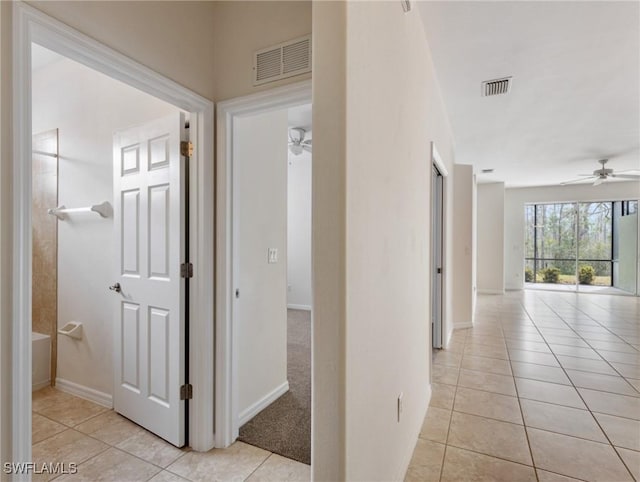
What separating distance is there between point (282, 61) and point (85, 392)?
9.57 ft

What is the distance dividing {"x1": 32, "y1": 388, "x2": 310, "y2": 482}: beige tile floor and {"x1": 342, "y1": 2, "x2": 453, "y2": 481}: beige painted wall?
30.1 inches

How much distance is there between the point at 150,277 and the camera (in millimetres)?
2172

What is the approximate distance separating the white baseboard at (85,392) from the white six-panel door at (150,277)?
7.3 inches

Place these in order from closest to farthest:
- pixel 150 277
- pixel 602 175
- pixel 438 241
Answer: pixel 150 277
pixel 438 241
pixel 602 175

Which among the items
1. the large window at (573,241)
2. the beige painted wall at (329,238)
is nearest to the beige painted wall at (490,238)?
the large window at (573,241)

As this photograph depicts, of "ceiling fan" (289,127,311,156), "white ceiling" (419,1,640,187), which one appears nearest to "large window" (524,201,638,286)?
"white ceiling" (419,1,640,187)

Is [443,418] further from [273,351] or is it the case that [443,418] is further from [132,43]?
[132,43]

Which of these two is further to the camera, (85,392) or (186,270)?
(85,392)

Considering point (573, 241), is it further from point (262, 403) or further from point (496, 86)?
point (262, 403)

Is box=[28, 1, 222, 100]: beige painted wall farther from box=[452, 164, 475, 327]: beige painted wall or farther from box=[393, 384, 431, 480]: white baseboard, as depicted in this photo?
box=[452, 164, 475, 327]: beige painted wall

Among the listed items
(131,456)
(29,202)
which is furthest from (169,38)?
(131,456)

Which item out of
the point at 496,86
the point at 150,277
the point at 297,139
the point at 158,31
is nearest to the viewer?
the point at 158,31

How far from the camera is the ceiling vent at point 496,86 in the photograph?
9.74ft

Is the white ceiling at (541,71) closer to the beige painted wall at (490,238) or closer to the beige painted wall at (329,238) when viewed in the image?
the beige painted wall at (329,238)
